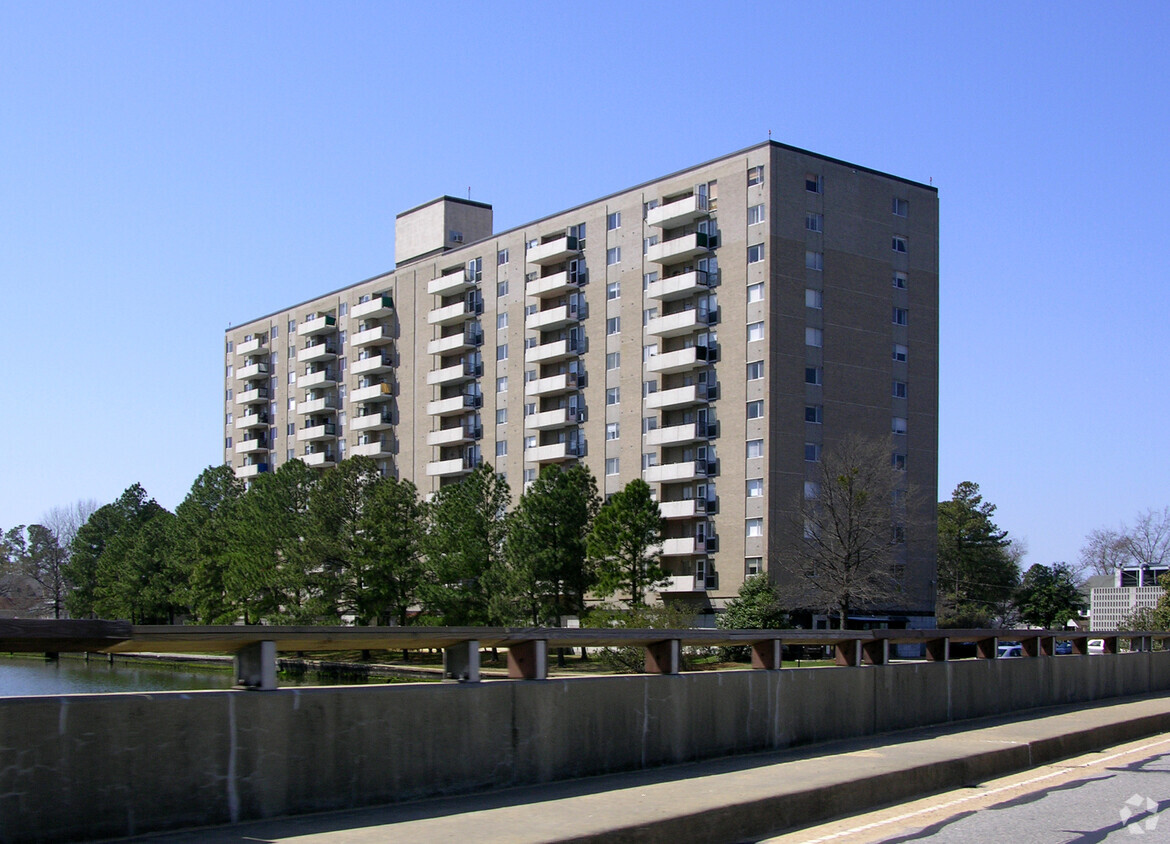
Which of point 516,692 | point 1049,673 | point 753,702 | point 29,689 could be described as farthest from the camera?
point 29,689

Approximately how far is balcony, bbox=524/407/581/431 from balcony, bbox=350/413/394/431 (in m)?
20.5

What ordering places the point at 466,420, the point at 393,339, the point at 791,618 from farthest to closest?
the point at 393,339
the point at 466,420
the point at 791,618

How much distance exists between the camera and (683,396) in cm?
7619

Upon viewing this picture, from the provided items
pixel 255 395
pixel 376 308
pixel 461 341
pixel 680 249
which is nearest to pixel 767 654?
pixel 680 249

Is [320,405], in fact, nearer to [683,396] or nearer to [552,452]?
[552,452]

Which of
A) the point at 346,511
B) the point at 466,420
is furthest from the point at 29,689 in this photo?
the point at 466,420

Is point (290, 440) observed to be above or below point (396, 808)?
above

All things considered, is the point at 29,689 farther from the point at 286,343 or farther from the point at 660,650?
the point at 286,343

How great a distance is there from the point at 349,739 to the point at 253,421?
4627 inches

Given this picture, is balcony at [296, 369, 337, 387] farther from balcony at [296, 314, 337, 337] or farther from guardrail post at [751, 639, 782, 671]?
guardrail post at [751, 639, 782, 671]

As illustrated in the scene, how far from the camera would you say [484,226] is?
10500 centimetres

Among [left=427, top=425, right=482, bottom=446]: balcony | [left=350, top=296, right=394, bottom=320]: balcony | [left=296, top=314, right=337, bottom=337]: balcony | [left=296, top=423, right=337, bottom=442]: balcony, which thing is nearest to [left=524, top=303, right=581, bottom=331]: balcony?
[left=427, top=425, right=482, bottom=446]: balcony

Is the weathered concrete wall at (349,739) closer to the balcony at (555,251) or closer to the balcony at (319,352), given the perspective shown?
the balcony at (555,251)

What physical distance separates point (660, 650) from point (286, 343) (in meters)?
112
